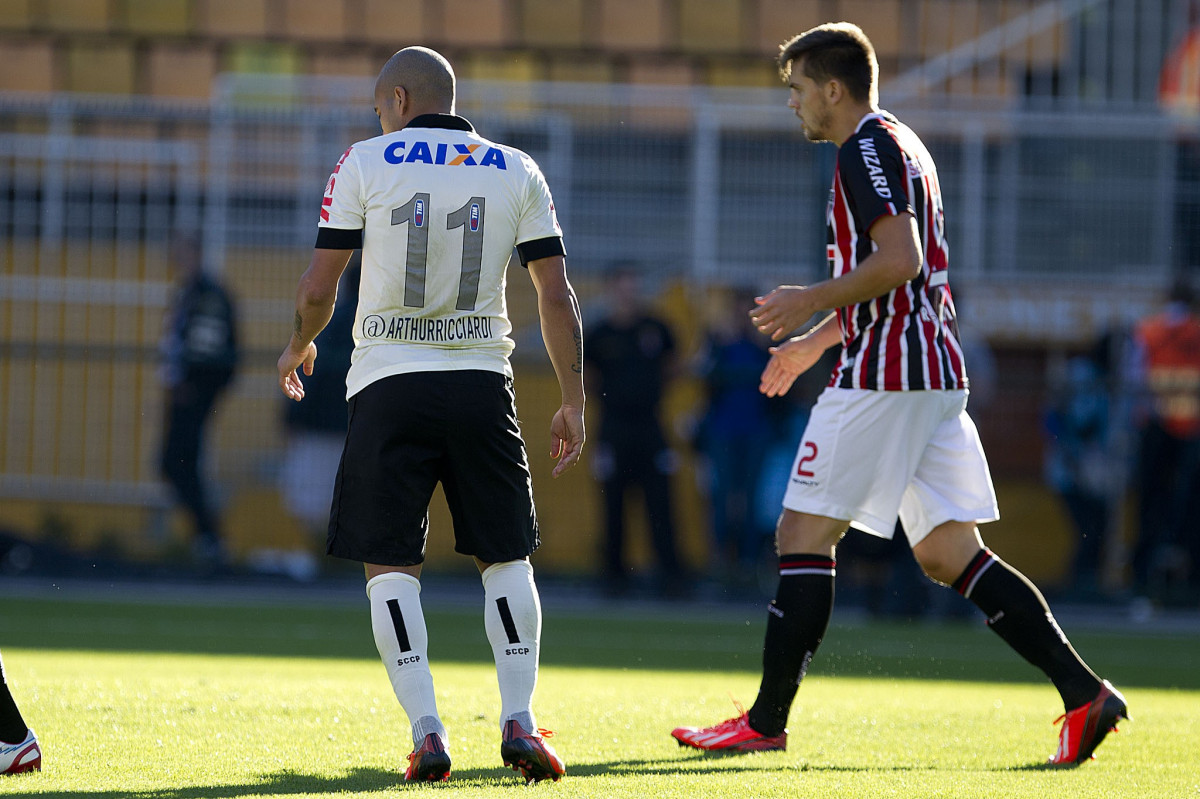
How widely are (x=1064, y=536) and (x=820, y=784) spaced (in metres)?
8.13

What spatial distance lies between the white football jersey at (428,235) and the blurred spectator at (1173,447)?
26.4 feet

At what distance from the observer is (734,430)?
1157 centimetres

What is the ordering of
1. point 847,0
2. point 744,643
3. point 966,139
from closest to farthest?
1. point 744,643
2. point 966,139
3. point 847,0

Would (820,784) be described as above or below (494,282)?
below

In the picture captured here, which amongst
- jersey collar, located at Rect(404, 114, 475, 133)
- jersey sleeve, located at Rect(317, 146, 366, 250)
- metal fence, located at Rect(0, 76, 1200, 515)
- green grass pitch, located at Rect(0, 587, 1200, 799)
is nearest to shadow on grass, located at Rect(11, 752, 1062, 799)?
green grass pitch, located at Rect(0, 587, 1200, 799)

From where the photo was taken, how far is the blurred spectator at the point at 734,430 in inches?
450

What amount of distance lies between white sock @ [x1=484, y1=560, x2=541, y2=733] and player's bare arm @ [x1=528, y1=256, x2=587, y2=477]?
322 mm

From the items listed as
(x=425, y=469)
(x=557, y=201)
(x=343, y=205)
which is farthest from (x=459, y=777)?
(x=557, y=201)

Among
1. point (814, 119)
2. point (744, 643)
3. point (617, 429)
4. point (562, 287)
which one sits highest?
point (814, 119)

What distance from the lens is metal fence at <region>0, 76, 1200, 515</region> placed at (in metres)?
12.0

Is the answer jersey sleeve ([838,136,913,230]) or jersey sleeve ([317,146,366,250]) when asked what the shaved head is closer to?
jersey sleeve ([317,146,366,250])

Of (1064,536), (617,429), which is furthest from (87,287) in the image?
(1064,536)

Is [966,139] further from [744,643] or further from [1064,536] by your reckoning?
[744,643]

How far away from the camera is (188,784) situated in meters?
3.86
